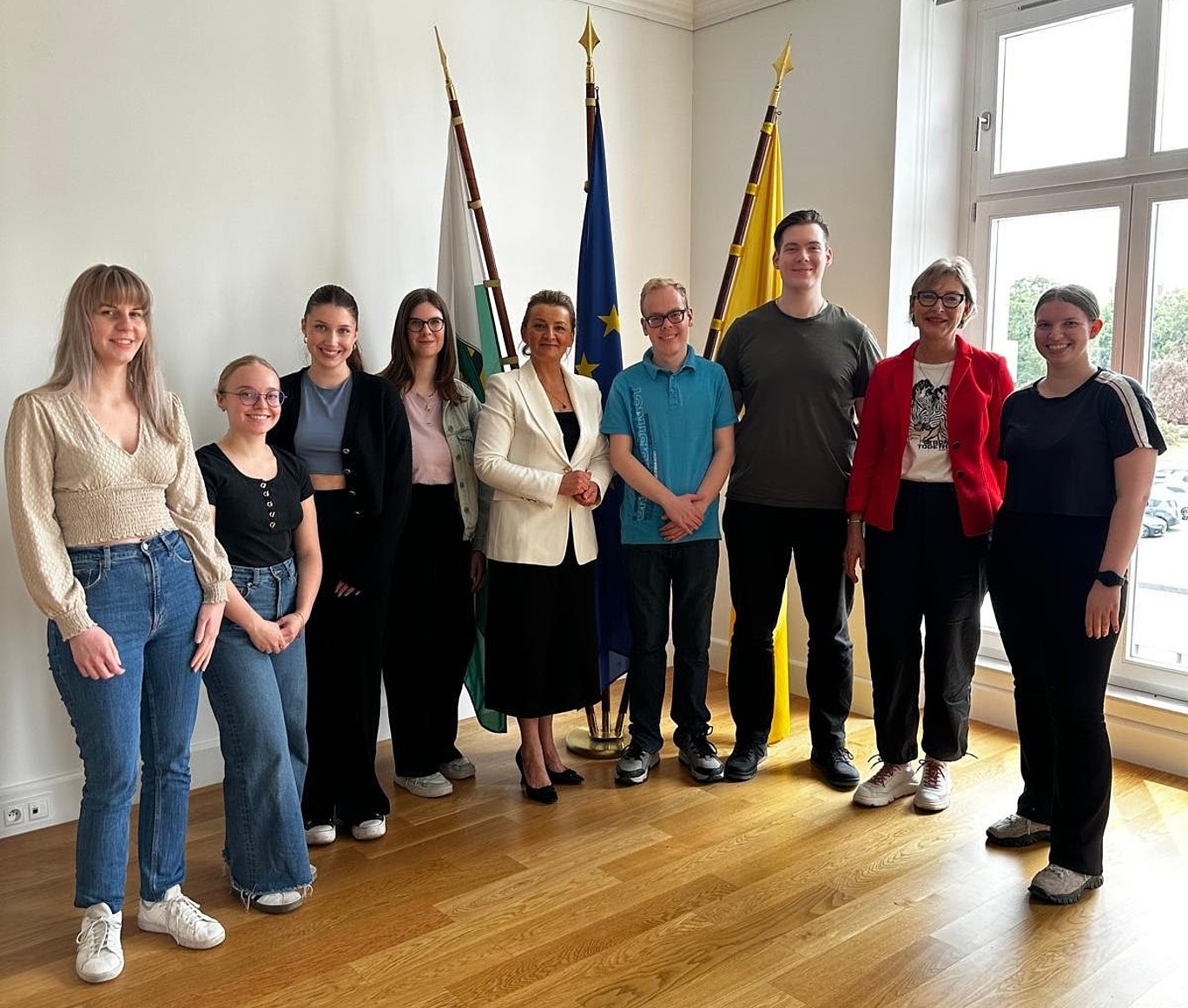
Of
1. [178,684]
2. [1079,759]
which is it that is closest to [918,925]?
[1079,759]

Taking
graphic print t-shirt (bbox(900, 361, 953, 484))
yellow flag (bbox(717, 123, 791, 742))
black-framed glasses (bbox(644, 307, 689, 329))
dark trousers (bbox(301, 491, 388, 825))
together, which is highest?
yellow flag (bbox(717, 123, 791, 742))

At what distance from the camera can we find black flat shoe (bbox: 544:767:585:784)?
Result: 3.39 m

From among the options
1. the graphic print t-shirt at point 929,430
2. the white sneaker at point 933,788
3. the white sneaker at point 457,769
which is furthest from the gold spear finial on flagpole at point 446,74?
the white sneaker at point 933,788

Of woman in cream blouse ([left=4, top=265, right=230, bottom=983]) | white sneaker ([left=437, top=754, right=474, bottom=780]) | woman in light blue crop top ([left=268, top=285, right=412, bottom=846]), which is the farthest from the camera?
white sneaker ([left=437, top=754, right=474, bottom=780])

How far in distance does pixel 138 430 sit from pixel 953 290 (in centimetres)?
205

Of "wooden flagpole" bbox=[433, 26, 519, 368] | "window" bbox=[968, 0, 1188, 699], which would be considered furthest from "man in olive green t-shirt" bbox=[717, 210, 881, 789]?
"window" bbox=[968, 0, 1188, 699]

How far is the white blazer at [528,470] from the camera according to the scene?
10.0 ft

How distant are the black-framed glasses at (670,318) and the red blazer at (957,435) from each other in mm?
580

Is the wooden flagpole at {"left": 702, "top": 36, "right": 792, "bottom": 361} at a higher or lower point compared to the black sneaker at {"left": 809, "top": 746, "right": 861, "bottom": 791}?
higher

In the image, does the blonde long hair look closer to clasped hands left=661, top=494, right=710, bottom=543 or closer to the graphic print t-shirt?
clasped hands left=661, top=494, right=710, bottom=543

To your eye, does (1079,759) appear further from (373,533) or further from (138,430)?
(138,430)

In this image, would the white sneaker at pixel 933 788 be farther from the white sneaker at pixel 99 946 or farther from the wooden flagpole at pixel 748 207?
the white sneaker at pixel 99 946

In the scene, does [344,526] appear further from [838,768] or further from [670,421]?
[838,768]

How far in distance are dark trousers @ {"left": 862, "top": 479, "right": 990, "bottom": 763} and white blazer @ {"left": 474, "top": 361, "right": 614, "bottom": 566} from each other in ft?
2.82
